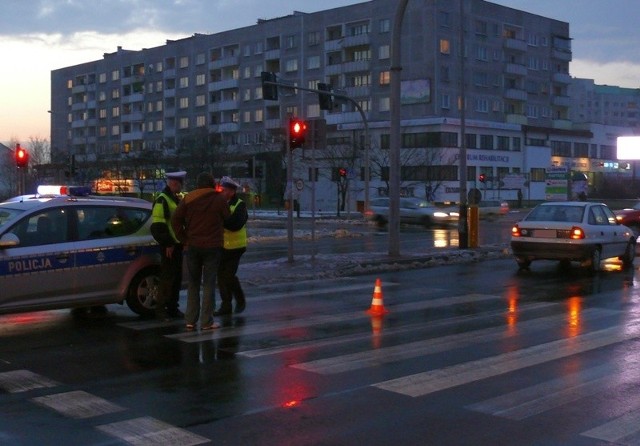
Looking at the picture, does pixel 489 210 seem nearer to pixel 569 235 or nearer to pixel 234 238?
pixel 569 235

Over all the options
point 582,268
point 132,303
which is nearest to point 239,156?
point 582,268

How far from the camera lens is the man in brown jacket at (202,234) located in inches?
376

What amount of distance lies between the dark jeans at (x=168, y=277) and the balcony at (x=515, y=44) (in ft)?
245

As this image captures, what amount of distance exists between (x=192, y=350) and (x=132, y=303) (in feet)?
7.46

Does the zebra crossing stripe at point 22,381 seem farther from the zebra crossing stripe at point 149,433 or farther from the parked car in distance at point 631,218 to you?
the parked car in distance at point 631,218

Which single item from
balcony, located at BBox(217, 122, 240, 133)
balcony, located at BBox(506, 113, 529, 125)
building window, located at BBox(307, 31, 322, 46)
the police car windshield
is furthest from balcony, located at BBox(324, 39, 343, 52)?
the police car windshield

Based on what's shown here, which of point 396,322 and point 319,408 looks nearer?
point 319,408

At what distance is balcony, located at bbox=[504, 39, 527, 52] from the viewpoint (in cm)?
8031

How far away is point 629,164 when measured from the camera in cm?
9712

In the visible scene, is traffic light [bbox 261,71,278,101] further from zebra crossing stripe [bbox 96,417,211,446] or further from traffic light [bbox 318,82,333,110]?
zebra crossing stripe [bbox 96,417,211,446]

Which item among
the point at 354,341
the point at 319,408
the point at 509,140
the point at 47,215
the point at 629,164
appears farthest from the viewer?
the point at 629,164

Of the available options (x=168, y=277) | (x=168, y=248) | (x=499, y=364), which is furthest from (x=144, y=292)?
(x=499, y=364)

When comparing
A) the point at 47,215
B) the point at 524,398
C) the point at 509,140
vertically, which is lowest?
the point at 524,398

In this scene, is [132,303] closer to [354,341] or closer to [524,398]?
[354,341]
